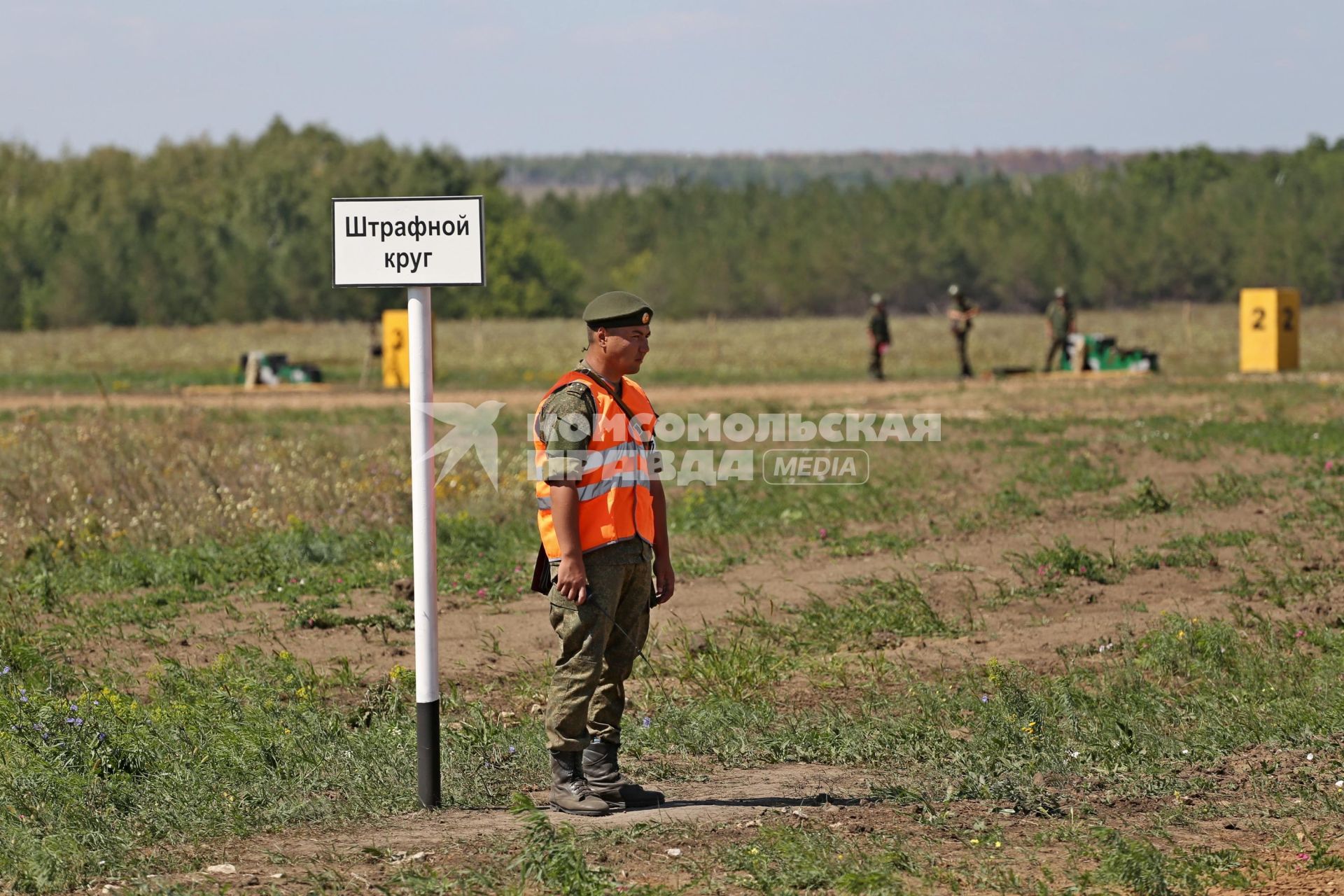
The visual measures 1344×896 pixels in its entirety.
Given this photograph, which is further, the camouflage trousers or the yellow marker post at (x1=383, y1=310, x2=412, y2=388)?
the yellow marker post at (x1=383, y1=310, x2=412, y2=388)

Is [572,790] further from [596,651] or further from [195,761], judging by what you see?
[195,761]

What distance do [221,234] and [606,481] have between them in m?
90.1

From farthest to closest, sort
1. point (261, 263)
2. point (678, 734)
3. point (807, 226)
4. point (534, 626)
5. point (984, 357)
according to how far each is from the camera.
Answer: point (807, 226) < point (261, 263) < point (984, 357) < point (534, 626) < point (678, 734)

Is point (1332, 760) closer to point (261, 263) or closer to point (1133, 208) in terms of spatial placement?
point (261, 263)

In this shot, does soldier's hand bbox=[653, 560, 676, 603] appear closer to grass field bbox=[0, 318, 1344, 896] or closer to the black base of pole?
grass field bbox=[0, 318, 1344, 896]

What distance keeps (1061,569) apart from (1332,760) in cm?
423

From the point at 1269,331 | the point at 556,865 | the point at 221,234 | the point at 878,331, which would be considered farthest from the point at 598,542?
the point at 221,234

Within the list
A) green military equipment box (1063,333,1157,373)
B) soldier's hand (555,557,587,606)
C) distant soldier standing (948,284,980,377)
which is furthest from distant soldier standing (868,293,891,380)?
soldier's hand (555,557,587,606)

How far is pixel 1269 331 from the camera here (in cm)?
3050

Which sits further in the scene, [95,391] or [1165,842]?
[95,391]

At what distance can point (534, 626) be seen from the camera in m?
10.4

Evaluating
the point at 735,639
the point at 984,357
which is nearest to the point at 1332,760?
the point at 735,639

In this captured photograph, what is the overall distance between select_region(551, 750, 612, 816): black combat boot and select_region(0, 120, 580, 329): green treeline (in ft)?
238

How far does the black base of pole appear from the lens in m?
6.25
